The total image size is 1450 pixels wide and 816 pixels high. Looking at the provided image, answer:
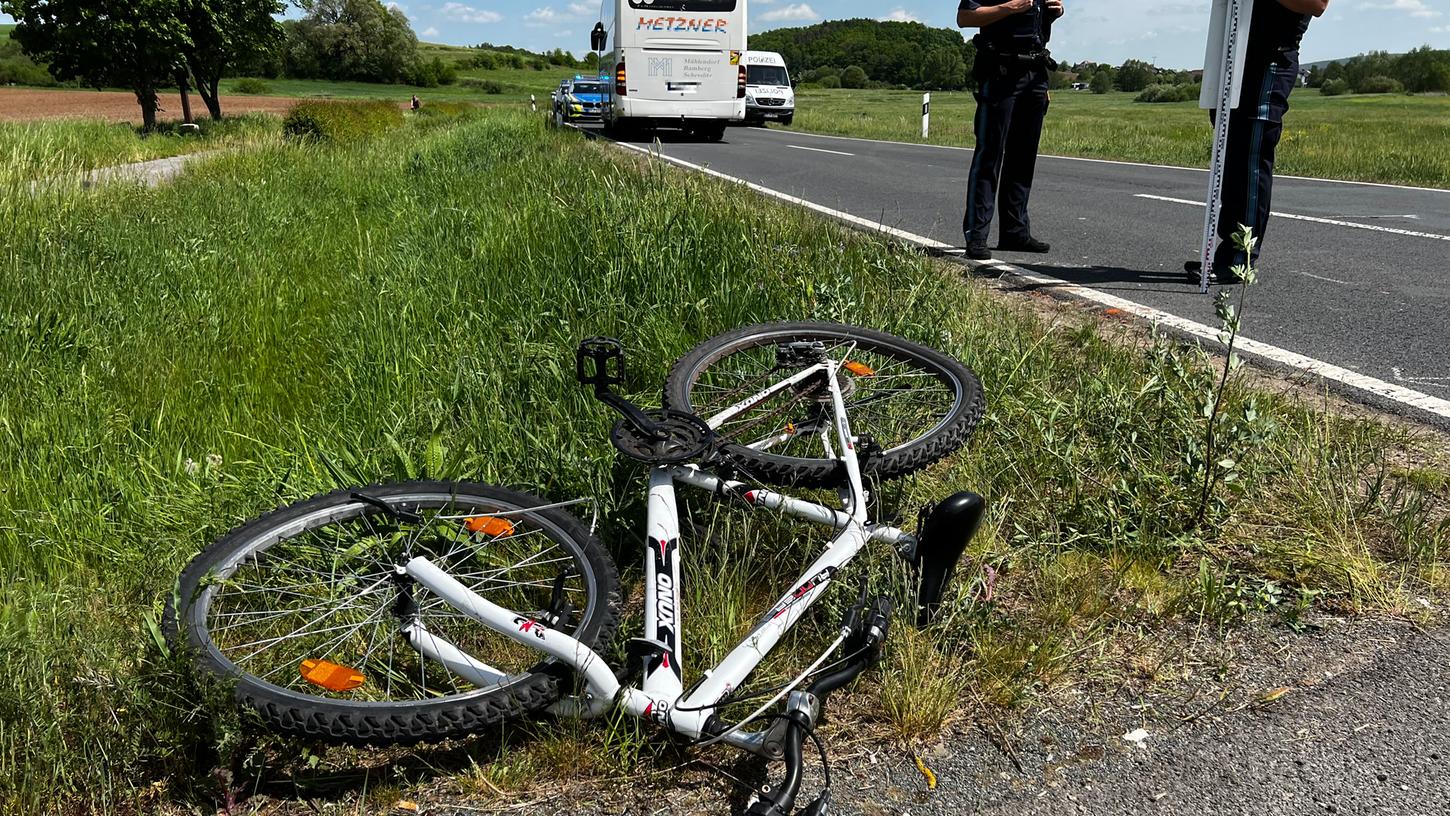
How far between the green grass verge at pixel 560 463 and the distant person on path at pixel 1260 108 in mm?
1596

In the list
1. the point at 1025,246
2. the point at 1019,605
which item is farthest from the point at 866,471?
the point at 1025,246

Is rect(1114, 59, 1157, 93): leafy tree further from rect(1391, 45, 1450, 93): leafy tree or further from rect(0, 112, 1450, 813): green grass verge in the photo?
rect(0, 112, 1450, 813): green grass verge

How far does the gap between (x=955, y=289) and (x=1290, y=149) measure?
14.1m

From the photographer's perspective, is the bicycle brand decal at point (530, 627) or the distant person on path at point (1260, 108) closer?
the bicycle brand decal at point (530, 627)

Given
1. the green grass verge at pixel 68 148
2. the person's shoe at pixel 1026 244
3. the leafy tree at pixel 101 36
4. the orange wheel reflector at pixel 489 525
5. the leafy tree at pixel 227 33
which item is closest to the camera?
the orange wheel reflector at pixel 489 525

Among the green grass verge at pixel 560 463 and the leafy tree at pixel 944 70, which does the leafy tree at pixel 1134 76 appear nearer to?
the leafy tree at pixel 944 70

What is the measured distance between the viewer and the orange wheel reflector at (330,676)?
181 cm

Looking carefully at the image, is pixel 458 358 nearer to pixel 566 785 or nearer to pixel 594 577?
pixel 594 577

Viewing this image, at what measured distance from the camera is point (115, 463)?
3254 mm

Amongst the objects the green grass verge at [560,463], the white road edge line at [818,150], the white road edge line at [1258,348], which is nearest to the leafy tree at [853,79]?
the white road edge line at [818,150]

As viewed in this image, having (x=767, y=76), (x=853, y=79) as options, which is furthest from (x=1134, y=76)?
(x=767, y=76)

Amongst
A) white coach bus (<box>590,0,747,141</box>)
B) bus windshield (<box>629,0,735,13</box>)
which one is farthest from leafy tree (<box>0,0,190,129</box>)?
bus windshield (<box>629,0,735,13</box>)

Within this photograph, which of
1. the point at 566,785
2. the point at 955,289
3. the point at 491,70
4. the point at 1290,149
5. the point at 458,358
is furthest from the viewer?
the point at 491,70

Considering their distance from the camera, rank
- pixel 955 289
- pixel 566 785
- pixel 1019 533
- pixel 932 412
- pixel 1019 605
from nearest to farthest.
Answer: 1. pixel 566 785
2. pixel 1019 605
3. pixel 1019 533
4. pixel 932 412
5. pixel 955 289
